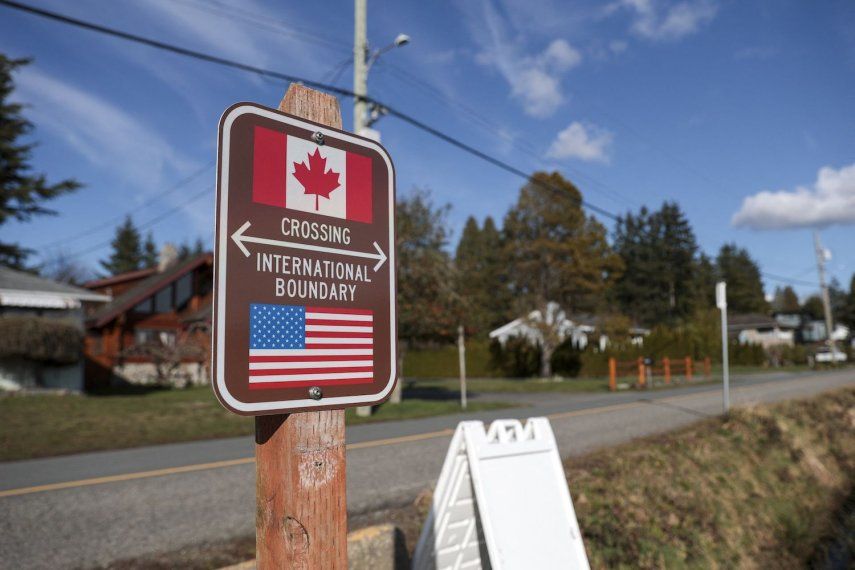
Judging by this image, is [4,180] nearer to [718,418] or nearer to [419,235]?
[419,235]

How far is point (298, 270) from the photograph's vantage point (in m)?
1.76

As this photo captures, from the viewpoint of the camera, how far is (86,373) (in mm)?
27109

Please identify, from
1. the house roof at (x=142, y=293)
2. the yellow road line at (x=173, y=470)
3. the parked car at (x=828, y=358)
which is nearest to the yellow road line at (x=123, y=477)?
the yellow road line at (x=173, y=470)

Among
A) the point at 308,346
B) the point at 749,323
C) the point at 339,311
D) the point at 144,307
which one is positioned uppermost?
A: the point at 144,307

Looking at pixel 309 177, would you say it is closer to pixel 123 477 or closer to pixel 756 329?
pixel 123 477

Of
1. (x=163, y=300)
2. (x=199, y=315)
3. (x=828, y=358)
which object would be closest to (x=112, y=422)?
(x=199, y=315)

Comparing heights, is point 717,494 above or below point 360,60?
below

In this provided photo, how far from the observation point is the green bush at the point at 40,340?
754 inches

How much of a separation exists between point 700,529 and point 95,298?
76.5ft

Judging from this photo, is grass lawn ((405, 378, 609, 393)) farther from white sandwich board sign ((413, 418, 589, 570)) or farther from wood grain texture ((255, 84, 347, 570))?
wood grain texture ((255, 84, 347, 570))

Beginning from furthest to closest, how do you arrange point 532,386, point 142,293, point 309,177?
1. point 142,293
2. point 532,386
3. point 309,177

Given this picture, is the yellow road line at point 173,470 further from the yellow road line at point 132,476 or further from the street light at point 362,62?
the street light at point 362,62

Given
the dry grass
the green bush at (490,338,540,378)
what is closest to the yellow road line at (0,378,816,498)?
the dry grass

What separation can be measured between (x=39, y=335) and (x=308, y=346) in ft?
71.1
